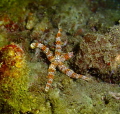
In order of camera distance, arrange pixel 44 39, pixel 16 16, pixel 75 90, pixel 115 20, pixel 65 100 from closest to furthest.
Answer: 1. pixel 65 100
2. pixel 75 90
3. pixel 44 39
4. pixel 16 16
5. pixel 115 20

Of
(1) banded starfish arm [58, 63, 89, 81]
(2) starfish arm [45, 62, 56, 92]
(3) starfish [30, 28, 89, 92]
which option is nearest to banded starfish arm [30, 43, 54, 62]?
(3) starfish [30, 28, 89, 92]

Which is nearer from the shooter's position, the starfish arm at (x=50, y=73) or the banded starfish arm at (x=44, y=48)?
the starfish arm at (x=50, y=73)

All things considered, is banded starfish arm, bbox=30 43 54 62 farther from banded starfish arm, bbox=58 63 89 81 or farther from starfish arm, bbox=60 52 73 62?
banded starfish arm, bbox=58 63 89 81

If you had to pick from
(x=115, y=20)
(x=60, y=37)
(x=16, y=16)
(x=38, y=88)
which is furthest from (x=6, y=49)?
(x=115, y=20)

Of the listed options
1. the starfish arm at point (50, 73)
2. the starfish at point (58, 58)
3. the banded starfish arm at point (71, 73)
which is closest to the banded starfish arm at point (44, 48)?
the starfish at point (58, 58)

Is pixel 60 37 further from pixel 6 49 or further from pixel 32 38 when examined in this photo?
pixel 6 49

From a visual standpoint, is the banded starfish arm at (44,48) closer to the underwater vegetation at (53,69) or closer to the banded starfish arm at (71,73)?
the underwater vegetation at (53,69)

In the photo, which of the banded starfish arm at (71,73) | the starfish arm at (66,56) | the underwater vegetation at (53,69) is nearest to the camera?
the underwater vegetation at (53,69)

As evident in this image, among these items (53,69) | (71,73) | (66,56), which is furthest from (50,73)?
(66,56)
